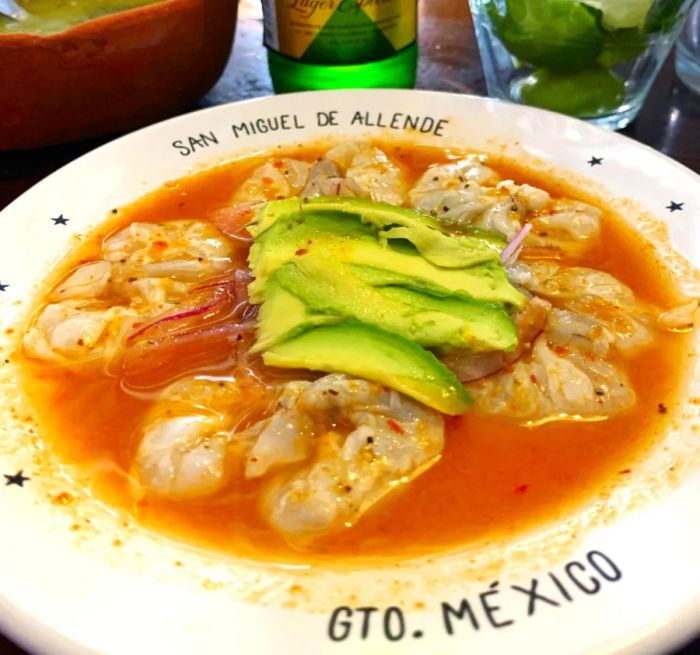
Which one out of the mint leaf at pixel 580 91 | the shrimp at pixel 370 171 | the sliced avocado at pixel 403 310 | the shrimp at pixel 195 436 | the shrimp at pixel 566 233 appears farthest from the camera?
the mint leaf at pixel 580 91

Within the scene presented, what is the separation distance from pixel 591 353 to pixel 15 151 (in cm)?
214

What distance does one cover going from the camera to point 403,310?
169cm

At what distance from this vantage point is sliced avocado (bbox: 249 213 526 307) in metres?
1.76

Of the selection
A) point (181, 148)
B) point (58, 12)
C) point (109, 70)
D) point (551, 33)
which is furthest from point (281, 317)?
point (58, 12)

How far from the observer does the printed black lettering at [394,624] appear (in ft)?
3.89

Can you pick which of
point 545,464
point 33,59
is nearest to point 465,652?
point 545,464

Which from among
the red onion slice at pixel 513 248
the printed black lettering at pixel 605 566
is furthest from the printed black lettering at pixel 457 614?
the red onion slice at pixel 513 248

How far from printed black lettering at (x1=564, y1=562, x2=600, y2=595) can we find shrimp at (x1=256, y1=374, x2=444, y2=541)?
0.38 meters

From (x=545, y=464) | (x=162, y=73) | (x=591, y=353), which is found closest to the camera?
(x=545, y=464)

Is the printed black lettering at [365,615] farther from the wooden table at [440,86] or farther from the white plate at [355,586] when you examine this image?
the wooden table at [440,86]

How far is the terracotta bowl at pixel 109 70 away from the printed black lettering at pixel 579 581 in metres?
2.06

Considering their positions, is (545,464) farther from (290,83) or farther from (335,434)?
(290,83)

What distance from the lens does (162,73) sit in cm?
259

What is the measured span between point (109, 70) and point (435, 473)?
176 centimetres
